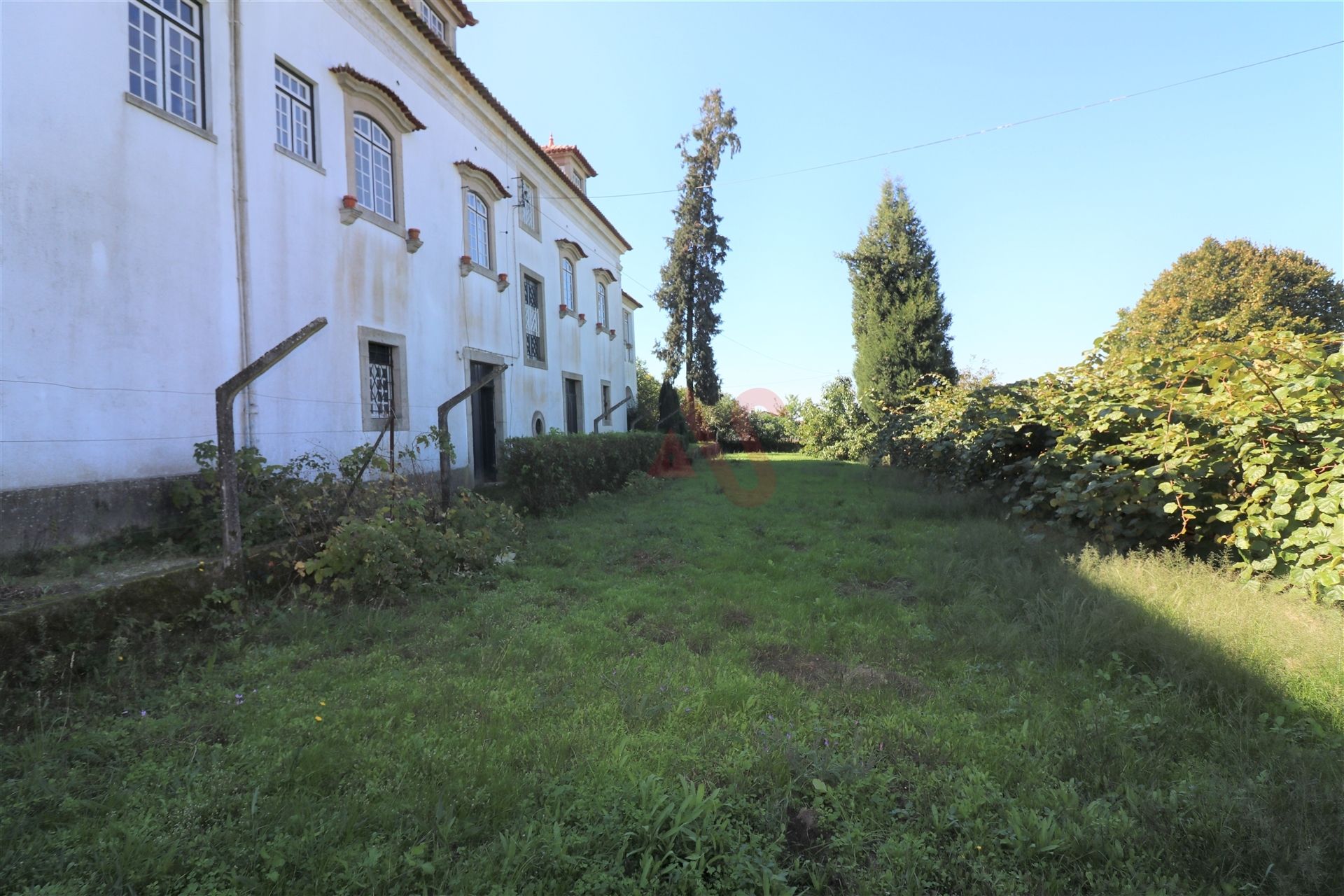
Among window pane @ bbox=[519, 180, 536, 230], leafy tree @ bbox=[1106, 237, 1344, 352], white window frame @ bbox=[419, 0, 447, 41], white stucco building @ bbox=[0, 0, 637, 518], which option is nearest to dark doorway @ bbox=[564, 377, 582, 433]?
white stucco building @ bbox=[0, 0, 637, 518]

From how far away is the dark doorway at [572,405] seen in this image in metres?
16.6

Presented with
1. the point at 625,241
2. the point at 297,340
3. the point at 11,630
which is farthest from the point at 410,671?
the point at 625,241

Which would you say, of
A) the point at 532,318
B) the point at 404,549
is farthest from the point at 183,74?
the point at 532,318

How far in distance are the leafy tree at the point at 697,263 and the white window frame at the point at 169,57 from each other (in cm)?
2038

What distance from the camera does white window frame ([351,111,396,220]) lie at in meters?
8.77

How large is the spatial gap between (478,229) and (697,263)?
15.4 meters

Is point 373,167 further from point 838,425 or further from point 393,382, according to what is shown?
point 838,425

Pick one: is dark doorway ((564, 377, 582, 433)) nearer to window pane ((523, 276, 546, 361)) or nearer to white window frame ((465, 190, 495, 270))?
window pane ((523, 276, 546, 361))

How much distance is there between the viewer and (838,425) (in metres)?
24.9

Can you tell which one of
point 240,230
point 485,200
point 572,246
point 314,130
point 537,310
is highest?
point 572,246

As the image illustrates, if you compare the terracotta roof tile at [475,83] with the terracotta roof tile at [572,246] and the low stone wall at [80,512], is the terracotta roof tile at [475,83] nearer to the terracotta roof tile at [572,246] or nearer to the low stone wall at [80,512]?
the terracotta roof tile at [572,246]

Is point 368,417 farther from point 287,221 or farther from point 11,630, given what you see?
point 11,630

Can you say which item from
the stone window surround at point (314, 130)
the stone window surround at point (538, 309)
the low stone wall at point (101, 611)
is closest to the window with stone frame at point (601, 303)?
the stone window surround at point (538, 309)

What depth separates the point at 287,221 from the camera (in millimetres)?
7320
